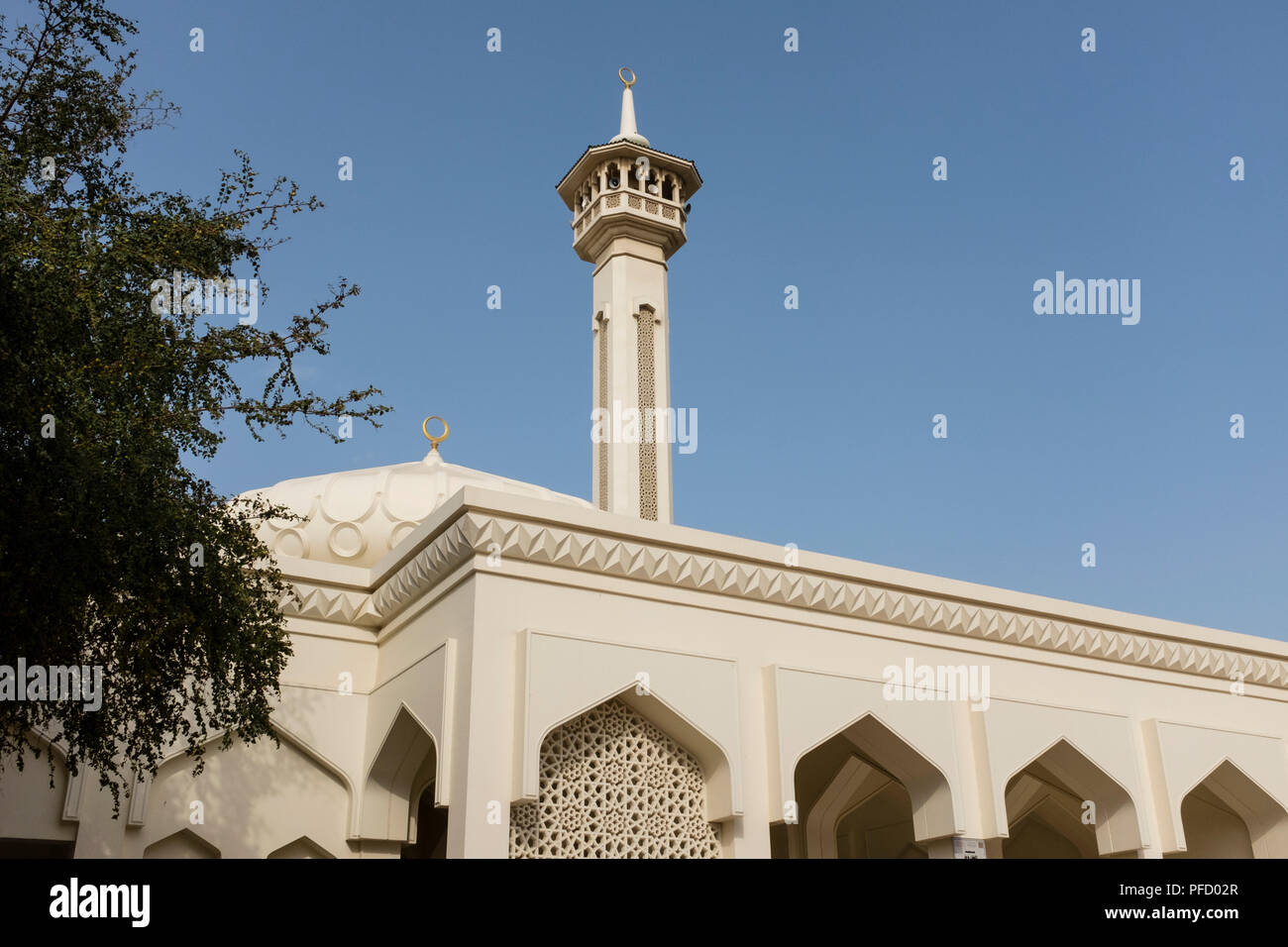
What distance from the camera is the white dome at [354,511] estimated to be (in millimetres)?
9328

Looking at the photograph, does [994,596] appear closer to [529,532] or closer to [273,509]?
[529,532]

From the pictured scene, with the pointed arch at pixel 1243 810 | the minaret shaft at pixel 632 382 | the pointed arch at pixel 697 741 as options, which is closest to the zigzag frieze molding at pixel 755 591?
the pointed arch at pixel 697 741

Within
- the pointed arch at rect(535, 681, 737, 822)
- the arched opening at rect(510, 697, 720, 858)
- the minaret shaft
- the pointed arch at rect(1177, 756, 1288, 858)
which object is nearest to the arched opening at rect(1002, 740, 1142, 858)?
the pointed arch at rect(1177, 756, 1288, 858)

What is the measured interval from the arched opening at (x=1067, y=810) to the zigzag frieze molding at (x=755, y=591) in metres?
0.88

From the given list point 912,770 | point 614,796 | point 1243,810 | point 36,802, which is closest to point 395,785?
point 614,796

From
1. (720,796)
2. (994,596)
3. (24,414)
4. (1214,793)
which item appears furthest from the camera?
(1214,793)

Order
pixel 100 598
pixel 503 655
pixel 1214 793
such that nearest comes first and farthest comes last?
pixel 100 598 < pixel 503 655 < pixel 1214 793

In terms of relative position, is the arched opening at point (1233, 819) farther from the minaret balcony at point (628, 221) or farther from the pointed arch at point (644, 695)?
the minaret balcony at point (628, 221)

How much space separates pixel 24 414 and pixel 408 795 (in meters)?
4.15

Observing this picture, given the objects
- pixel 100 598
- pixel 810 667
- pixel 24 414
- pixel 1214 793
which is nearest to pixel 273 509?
pixel 100 598

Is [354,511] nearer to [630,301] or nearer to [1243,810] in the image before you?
[630,301]

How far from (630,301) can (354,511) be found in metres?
3.44

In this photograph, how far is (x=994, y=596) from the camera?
8.41 meters
